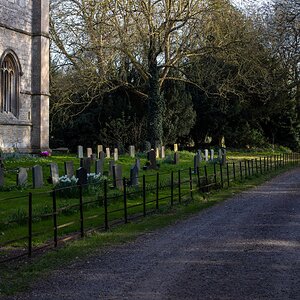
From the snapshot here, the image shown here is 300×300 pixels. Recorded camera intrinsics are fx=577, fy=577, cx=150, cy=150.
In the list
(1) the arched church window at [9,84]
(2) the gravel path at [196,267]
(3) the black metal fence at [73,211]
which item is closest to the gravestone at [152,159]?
(3) the black metal fence at [73,211]

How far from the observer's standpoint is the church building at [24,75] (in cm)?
3103

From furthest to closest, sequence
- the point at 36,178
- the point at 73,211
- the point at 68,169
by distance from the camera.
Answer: the point at 68,169 → the point at 36,178 → the point at 73,211

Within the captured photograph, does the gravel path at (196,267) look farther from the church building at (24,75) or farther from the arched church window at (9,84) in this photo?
the arched church window at (9,84)

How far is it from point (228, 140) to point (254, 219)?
42236 mm

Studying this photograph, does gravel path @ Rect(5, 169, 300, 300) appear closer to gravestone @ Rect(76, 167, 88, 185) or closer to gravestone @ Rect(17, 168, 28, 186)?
gravestone @ Rect(76, 167, 88, 185)

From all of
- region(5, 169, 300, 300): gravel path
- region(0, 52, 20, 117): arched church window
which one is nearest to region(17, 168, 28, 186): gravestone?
region(5, 169, 300, 300): gravel path

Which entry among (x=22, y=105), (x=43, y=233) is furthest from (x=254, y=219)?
(x=22, y=105)

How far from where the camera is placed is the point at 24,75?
32.6 metres

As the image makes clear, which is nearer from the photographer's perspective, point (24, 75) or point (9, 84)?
point (9, 84)

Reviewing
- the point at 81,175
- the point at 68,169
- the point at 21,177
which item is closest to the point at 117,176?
the point at 68,169

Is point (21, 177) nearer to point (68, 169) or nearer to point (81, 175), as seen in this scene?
point (68, 169)

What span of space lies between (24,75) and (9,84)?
124cm

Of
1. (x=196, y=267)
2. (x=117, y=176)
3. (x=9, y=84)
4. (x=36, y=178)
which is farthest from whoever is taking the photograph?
(x=9, y=84)

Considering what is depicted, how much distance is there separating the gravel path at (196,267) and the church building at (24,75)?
20280mm
